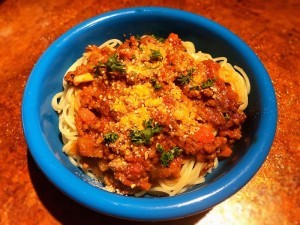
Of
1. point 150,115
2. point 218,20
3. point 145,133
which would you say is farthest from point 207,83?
point 218,20

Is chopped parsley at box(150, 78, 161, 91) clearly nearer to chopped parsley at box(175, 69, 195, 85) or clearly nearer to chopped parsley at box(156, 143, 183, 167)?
chopped parsley at box(175, 69, 195, 85)

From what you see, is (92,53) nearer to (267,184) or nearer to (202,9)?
(202,9)

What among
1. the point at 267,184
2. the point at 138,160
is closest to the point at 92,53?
the point at 138,160

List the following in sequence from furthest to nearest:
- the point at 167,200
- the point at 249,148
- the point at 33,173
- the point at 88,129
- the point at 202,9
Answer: the point at 202,9 → the point at 33,173 → the point at 88,129 → the point at 249,148 → the point at 167,200

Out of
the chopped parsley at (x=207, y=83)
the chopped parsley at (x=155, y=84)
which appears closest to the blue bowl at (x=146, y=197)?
the chopped parsley at (x=207, y=83)

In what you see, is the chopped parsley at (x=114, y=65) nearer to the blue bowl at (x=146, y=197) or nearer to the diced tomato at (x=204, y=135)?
the blue bowl at (x=146, y=197)
